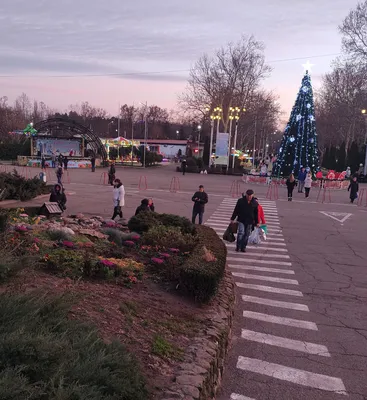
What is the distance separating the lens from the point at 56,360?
307 centimetres

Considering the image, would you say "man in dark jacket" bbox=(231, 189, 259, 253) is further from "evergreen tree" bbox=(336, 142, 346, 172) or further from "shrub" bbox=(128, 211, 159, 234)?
"evergreen tree" bbox=(336, 142, 346, 172)

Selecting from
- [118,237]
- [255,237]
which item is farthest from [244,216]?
[118,237]

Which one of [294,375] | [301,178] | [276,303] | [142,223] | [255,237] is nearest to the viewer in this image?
[294,375]

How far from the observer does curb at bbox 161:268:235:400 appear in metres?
3.77

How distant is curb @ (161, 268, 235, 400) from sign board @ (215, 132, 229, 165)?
41231 millimetres

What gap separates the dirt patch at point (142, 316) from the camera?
13.8 ft

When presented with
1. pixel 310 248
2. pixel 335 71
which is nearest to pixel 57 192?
pixel 310 248

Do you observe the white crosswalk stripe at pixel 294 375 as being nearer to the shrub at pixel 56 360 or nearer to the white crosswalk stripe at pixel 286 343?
the white crosswalk stripe at pixel 286 343

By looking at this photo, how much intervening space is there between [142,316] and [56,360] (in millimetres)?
2194

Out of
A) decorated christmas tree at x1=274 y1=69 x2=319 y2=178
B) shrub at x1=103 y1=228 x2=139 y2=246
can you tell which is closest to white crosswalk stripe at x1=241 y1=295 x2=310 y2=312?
shrub at x1=103 y1=228 x2=139 y2=246

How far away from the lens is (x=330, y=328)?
21.8 feet

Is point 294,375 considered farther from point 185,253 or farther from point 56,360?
point 185,253

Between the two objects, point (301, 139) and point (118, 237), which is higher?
point (301, 139)

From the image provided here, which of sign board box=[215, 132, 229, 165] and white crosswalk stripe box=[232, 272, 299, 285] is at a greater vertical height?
sign board box=[215, 132, 229, 165]
